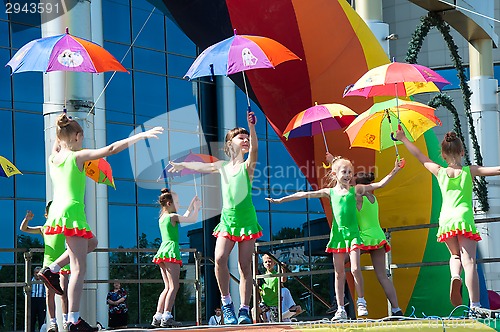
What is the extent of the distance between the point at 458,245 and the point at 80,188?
354 cm

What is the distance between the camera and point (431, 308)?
943 cm

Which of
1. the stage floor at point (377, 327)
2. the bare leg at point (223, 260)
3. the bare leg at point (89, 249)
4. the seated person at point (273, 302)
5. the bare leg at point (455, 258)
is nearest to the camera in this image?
the stage floor at point (377, 327)

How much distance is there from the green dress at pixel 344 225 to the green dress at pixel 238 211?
1057mm

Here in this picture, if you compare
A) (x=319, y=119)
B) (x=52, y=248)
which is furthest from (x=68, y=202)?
(x=319, y=119)

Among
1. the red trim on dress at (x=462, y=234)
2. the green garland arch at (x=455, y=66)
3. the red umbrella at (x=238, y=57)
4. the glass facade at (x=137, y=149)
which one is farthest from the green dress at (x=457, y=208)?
the glass facade at (x=137, y=149)

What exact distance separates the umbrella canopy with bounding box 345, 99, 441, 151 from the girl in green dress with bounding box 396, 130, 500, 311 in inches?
51.6

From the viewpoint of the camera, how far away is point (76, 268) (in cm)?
601

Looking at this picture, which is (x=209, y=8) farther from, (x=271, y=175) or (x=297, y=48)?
(x=271, y=175)

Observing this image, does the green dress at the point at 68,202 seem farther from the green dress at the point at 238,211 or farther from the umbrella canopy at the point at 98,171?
the umbrella canopy at the point at 98,171

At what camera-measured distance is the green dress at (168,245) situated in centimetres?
862

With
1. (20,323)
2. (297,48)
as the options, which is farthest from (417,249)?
(20,323)

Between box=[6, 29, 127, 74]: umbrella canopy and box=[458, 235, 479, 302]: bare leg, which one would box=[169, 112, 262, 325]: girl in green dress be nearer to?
box=[6, 29, 127, 74]: umbrella canopy

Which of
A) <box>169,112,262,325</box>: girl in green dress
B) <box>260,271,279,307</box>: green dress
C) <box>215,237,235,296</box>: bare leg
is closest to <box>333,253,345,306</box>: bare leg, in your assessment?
<box>169,112,262,325</box>: girl in green dress

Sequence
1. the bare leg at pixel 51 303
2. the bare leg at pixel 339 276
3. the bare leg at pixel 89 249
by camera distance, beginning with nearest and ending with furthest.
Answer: the bare leg at pixel 89 249 < the bare leg at pixel 339 276 < the bare leg at pixel 51 303
